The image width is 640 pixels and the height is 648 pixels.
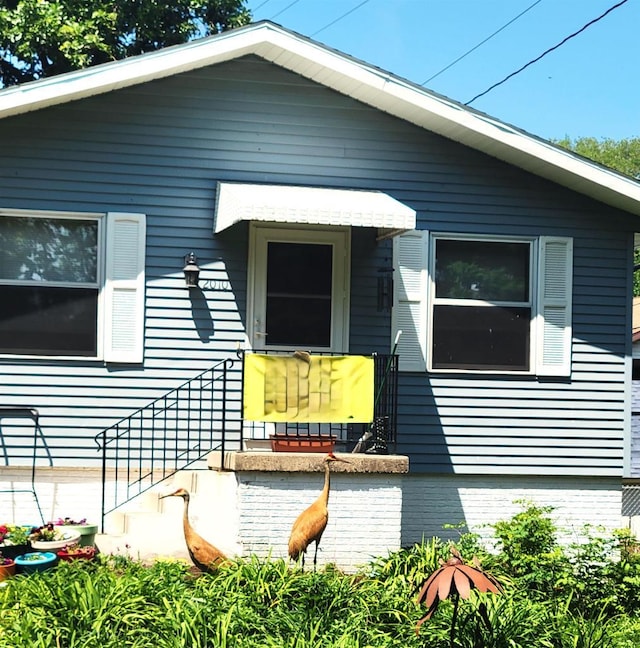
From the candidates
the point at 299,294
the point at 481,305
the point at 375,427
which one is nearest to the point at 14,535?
the point at 375,427

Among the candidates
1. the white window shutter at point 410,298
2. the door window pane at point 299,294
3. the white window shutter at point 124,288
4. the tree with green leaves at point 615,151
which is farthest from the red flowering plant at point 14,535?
the tree with green leaves at point 615,151

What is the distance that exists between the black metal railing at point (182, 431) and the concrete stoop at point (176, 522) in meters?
0.51

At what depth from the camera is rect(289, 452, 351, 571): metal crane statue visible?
8164 millimetres

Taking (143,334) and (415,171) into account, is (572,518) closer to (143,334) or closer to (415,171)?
(415,171)

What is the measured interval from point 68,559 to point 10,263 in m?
3.08

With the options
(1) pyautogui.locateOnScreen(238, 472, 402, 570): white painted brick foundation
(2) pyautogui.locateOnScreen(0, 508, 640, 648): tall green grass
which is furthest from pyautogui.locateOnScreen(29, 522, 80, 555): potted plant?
(1) pyautogui.locateOnScreen(238, 472, 402, 570): white painted brick foundation

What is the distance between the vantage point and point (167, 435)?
10.3m

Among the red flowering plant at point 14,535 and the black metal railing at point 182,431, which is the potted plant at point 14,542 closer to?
the red flowering plant at point 14,535

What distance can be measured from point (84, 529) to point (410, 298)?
4.00 m

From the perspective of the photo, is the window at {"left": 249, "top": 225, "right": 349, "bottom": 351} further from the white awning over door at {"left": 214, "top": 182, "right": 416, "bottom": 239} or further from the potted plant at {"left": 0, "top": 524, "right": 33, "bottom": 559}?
the potted plant at {"left": 0, "top": 524, "right": 33, "bottom": 559}

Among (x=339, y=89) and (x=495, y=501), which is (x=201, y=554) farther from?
(x=339, y=89)

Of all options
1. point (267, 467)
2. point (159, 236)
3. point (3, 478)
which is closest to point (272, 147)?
point (159, 236)

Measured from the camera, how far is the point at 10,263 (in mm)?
10078

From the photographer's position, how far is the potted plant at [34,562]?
8.14 metres
